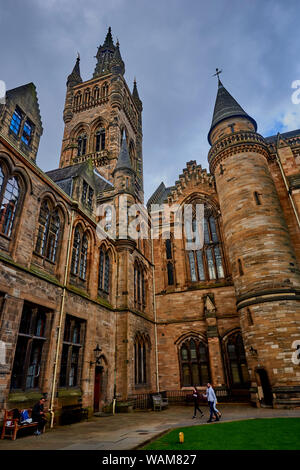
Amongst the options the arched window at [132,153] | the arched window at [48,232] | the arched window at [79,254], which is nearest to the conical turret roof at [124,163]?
the arched window at [79,254]

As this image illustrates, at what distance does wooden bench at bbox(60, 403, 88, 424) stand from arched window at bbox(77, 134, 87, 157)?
29.3m

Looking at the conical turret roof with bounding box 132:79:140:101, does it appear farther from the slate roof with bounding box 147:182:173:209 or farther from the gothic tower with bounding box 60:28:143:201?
the slate roof with bounding box 147:182:173:209

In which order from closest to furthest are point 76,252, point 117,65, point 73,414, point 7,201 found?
point 7,201 < point 73,414 < point 76,252 < point 117,65

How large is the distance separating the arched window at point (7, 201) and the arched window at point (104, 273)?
7.17 meters

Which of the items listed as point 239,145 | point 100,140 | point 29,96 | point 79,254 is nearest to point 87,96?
point 100,140

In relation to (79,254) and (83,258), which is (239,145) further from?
(79,254)

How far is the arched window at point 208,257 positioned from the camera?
23938 mm

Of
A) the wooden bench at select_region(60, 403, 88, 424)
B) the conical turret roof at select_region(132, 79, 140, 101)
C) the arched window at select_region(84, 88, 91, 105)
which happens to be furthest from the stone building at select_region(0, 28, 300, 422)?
the conical turret roof at select_region(132, 79, 140, 101)

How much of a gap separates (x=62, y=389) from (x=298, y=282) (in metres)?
13.4

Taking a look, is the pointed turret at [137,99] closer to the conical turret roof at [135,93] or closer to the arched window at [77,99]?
the conical turret roof at [135,93]

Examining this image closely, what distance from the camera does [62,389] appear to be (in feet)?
39.0

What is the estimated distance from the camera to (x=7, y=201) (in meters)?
10.6

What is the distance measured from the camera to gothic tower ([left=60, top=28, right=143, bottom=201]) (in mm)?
33281

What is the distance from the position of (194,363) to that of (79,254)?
41.7 ft
